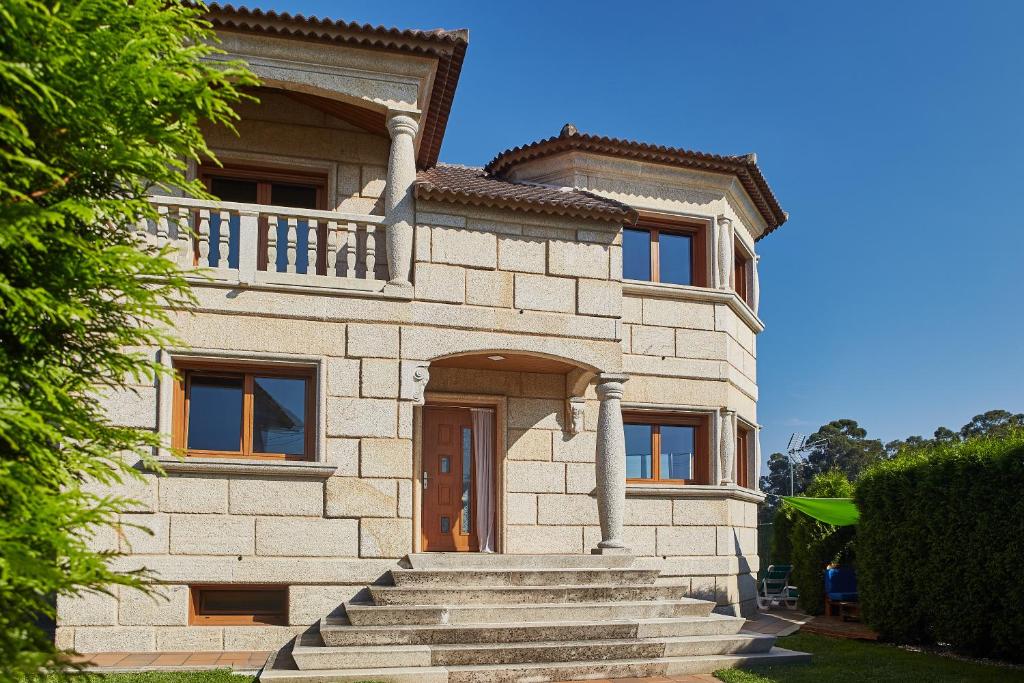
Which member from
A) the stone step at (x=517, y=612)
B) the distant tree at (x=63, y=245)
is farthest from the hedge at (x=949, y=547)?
the distant tree at (x=63, y=245)

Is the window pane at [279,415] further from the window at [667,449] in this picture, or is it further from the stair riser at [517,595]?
the window at [667,449]

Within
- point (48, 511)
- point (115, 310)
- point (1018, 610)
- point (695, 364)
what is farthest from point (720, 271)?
point (48, 511)

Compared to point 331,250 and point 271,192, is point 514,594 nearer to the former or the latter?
point 331,250

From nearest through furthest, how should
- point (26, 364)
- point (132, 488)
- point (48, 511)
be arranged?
point (48, 511) < point (26, 364) < point (132, 488)

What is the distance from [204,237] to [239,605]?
4273mm

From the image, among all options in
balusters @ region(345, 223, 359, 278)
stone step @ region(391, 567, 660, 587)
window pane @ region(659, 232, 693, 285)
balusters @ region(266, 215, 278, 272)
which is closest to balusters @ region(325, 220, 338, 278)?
balusters @ region(345, 223, 359, 278)

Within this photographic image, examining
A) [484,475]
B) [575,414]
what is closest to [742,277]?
[575,414]

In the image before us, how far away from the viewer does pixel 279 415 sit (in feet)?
35.8

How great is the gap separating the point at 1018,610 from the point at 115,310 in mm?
10063

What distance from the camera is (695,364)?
45.0 ft

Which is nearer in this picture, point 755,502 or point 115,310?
point 115,310

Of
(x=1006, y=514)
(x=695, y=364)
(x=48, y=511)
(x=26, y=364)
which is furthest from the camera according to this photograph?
(x=695, y=364)

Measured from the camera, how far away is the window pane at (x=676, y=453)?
13625mm

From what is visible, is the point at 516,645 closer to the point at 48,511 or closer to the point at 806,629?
the point at 48,511
